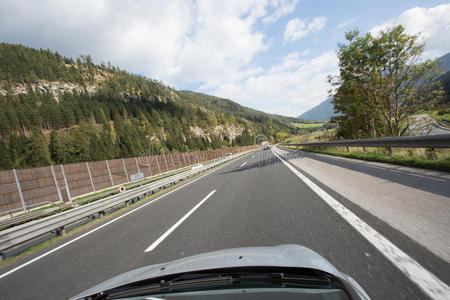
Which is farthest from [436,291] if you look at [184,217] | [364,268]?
[184,217]

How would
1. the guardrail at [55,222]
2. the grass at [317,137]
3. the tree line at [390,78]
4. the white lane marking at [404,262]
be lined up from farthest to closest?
the grass at [317,137]
the tree line at [390,78]
the guardrail at [55,222]
the white lane marking at [404,262]

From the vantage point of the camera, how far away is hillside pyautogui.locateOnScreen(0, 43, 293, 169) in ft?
259

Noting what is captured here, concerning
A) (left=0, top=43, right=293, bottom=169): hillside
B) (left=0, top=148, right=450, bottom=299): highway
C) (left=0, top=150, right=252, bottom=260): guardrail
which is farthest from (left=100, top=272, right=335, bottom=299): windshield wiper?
(left=0, top=43, right=293, bottom=169): hillside

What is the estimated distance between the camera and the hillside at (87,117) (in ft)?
259

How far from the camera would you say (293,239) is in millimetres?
3322

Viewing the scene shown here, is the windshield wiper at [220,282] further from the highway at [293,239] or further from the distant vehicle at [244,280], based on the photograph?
the highway at [293,239]

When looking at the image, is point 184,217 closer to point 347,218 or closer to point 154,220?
point 154,220

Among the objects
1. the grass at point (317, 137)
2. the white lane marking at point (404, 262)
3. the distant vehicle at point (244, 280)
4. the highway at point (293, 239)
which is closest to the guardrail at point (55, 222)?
the highway at point (293, 239)

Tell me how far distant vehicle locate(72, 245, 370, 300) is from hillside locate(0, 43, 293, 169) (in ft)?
286

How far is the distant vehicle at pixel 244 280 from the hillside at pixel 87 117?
286ft

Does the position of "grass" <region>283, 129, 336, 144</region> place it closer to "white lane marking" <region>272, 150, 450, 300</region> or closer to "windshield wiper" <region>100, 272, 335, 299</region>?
"white lane marking" <region>272, 150, 450, 300</region>

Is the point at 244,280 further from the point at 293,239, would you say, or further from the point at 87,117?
the point at 87,117

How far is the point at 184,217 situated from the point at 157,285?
4.16 metres

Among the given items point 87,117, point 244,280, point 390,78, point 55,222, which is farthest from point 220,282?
point 87,117
